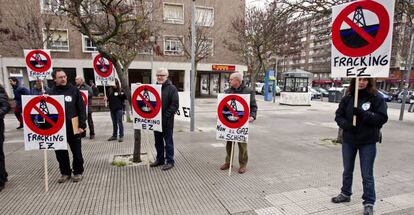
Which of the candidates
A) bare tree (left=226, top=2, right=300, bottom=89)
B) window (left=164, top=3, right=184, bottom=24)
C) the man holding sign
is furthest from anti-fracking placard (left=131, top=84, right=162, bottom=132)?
window (left=164, top=3, right=184, bottom=24)

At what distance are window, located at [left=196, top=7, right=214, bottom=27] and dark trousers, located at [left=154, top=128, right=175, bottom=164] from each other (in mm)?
17602

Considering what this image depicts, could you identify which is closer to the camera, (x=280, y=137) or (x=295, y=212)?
(x=295, y=212)

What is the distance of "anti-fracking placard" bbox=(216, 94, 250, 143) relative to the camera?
4.61 metres

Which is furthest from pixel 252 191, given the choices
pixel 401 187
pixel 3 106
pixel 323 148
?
pixel 3 106

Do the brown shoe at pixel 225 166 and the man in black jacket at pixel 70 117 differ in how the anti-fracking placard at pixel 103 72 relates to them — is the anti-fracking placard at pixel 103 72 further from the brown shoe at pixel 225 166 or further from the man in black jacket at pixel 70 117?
the brown shoe at pixel 225 166

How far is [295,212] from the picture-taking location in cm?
335

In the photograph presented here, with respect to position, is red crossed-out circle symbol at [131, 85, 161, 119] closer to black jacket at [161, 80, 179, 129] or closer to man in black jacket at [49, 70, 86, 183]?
black jacket at [161, 80, 179, 129]

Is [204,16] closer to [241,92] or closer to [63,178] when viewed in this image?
[241,92]

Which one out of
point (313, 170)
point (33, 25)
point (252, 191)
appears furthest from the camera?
point (33, 25)

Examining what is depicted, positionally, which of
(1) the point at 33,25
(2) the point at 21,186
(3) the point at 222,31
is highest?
(3) the point at 222,31

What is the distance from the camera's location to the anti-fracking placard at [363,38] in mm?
3289

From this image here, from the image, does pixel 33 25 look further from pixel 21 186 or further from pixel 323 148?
pixel 323 148

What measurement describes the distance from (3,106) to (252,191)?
418cm

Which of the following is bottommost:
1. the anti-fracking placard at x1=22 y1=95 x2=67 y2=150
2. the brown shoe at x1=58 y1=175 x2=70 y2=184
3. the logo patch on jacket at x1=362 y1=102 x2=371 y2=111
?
the brown shoe at x1=58 y1=175 x2=70 y2=184
